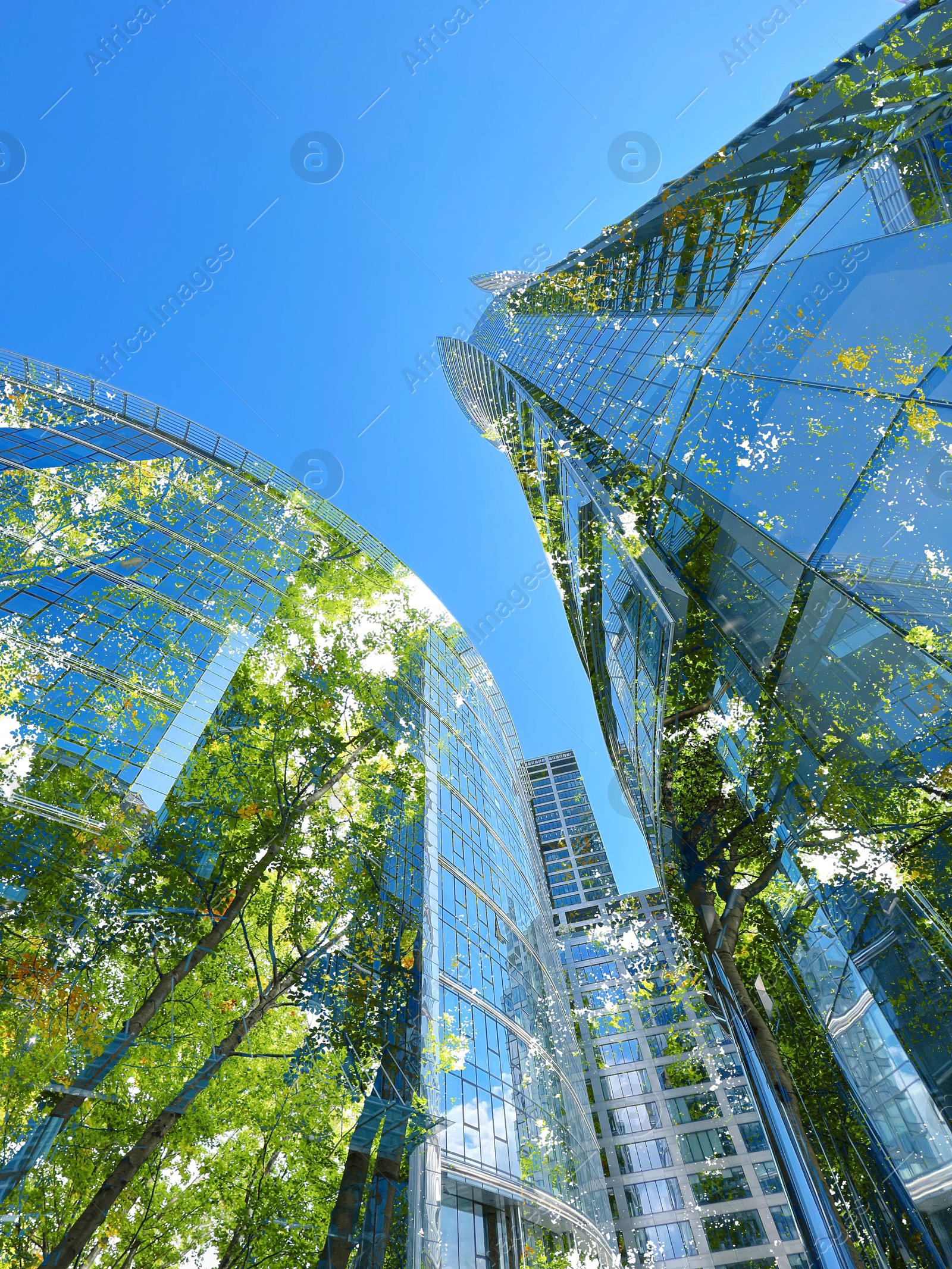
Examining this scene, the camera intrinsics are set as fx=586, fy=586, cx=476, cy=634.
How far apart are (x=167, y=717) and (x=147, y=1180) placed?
385 inches

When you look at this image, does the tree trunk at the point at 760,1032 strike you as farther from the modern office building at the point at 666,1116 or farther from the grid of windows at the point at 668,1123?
the grid of windows at the point at 668,1123

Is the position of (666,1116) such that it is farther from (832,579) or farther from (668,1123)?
(832,579)

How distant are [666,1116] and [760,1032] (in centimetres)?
5141

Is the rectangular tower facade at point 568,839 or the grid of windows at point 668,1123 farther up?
the rectangular tower facade at point 568,839

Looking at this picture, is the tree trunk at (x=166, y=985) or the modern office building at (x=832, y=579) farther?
the tree trunk at (x=166, y=985)

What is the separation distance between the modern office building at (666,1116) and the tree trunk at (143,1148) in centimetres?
2450

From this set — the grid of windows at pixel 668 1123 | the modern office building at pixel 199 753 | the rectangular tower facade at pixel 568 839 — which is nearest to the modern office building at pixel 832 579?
the modern office building at pixel 199 753

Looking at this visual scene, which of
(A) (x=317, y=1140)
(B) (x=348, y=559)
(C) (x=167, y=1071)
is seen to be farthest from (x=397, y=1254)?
(B) (x=348, y=559)

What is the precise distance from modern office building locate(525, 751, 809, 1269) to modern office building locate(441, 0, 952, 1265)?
77.0 ft

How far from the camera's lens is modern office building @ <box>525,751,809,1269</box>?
40344 mm

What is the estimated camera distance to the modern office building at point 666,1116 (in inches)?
1588

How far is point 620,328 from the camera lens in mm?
20688

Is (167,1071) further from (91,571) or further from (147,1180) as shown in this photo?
(91,571)

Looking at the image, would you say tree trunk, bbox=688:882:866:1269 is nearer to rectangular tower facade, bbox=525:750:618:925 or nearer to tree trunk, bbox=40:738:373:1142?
tree trunk, bbox=40:738:373:1142
